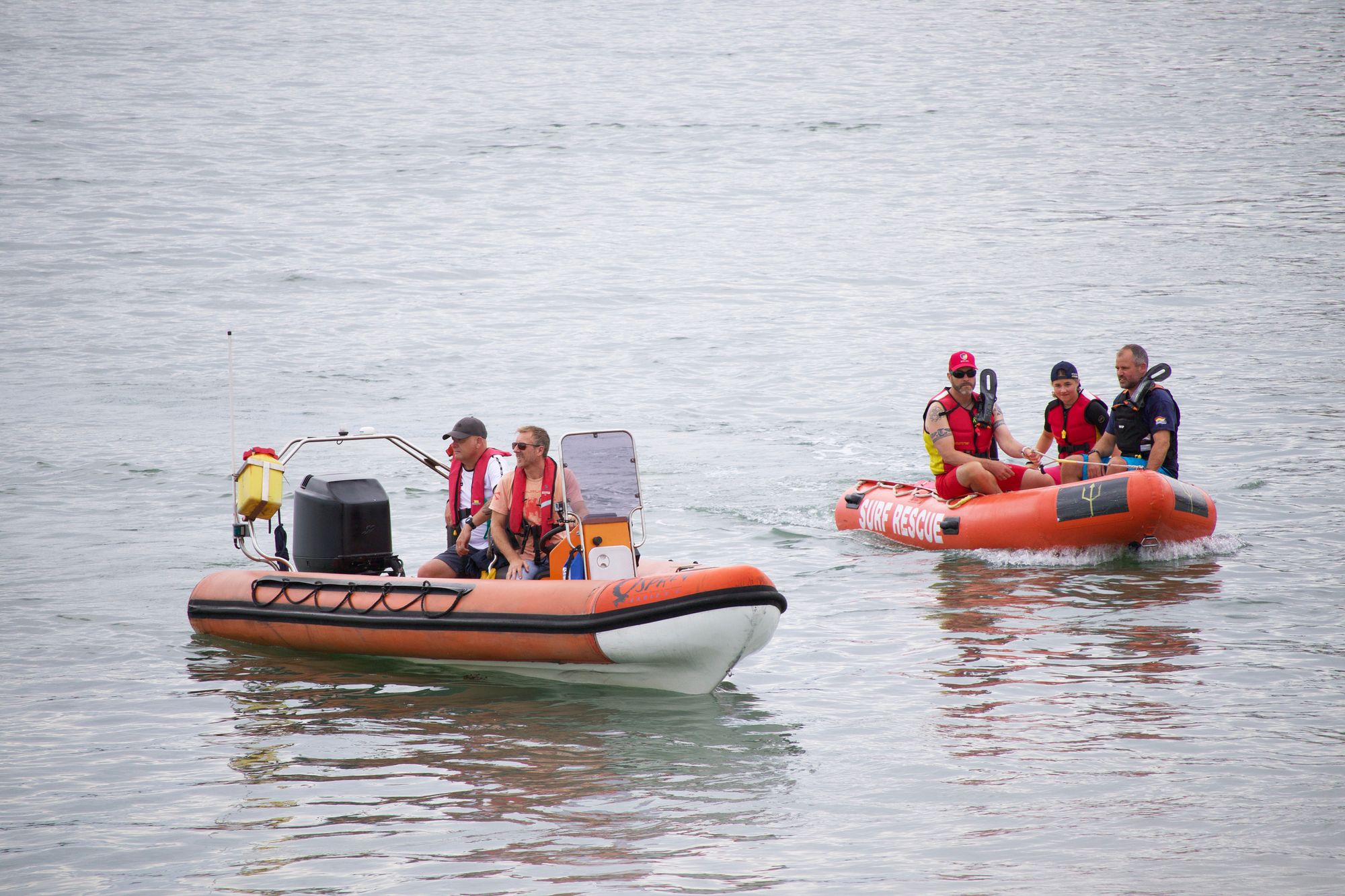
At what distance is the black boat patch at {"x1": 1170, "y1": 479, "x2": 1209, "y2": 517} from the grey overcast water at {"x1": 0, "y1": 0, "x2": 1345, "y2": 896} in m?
0.43

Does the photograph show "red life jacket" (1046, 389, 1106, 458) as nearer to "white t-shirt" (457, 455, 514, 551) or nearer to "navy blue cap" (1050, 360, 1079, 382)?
"navy blue cap" (1050, 360, 1079, 382)

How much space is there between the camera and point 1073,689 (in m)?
6.76

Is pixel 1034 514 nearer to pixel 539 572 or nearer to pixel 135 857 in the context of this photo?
pixel 539 572

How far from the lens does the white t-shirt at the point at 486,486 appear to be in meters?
7.46

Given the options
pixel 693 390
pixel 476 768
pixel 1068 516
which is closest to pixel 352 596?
pixel 476 768

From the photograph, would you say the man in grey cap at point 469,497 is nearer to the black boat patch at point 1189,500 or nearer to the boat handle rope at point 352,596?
the boat handle rope at point 352,596

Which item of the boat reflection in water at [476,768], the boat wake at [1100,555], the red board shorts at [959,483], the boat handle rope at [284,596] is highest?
the red board shorts at [959,483]

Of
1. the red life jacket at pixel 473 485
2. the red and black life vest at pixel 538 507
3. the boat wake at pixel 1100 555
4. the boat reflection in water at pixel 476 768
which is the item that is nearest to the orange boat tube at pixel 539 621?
the boat reflection in water at pixel 476 768

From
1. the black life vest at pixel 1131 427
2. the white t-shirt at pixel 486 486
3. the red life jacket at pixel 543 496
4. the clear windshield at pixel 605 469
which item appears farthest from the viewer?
the black life vest at pixel 1131 427

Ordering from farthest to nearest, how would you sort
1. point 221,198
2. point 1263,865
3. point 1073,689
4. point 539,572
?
point 221,198
point 539,572
point 1073,689
point 1263,865

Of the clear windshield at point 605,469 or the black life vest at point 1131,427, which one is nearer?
the clear windshield at point 605,469

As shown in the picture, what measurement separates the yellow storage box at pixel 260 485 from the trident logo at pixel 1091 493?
5.02 metres

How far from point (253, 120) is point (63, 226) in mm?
9712

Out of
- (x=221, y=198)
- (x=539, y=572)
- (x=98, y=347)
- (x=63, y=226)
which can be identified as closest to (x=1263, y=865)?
(x=539, y=572)
